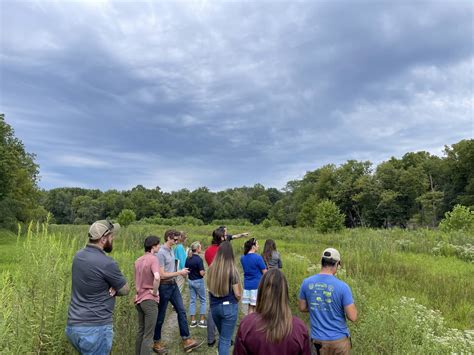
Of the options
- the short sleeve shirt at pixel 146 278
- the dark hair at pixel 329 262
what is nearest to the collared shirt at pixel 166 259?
the short sleeve shirt at pixel 146 278

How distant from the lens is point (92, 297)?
11.1ft

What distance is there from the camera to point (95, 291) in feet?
11.1

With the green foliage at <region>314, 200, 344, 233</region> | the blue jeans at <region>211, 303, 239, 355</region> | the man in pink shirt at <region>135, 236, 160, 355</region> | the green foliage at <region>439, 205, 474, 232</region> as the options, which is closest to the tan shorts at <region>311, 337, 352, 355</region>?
the blue jeans at <region>211, 303, 239, 355</region>

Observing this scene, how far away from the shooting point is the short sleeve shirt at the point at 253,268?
6405 millimetres

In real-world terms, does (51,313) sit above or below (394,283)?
above

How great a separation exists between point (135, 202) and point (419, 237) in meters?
91.6

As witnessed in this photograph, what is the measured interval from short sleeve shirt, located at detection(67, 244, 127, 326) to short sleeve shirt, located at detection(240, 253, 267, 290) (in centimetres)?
335

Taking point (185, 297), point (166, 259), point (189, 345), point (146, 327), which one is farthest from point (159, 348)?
point (185, 297)

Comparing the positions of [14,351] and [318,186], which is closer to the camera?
[14,351]

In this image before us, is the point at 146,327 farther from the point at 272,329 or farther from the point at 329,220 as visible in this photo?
the point at 329,220

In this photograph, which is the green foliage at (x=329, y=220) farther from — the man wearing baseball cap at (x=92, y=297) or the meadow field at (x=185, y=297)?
the man wearing baseball cap at (x=92, y=297)

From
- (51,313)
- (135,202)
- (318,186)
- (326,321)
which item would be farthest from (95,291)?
(135,202)

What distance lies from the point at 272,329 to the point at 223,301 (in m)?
2.65

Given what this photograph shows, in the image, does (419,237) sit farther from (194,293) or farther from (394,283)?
(194,293)
